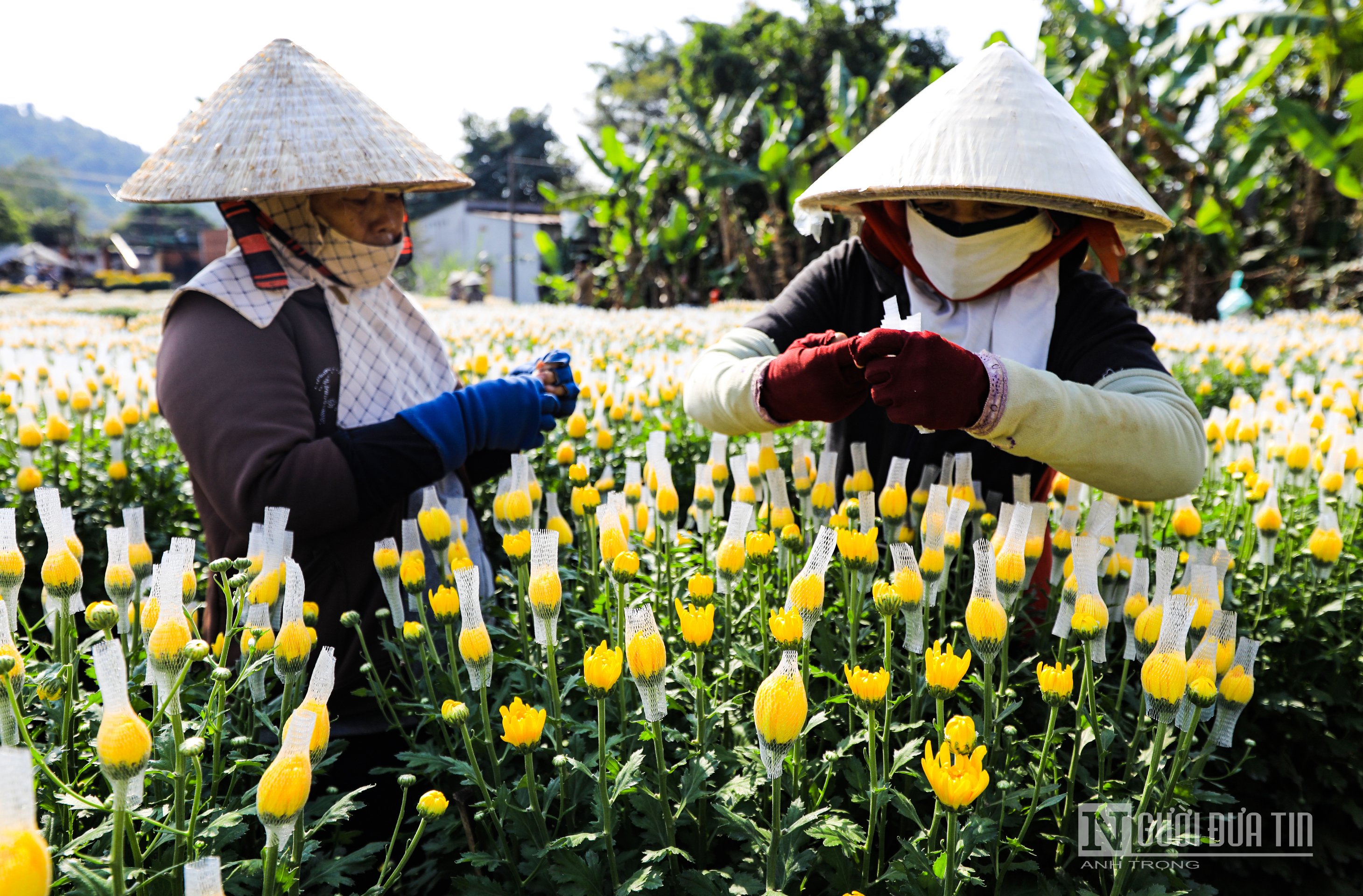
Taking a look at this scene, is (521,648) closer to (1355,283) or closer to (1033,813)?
(1033,813)

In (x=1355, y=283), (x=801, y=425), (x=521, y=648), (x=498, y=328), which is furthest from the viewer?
(x=1355, y=283)

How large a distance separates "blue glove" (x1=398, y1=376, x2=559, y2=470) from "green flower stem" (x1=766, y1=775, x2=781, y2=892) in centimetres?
112

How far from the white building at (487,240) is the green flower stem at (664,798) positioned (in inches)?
1227

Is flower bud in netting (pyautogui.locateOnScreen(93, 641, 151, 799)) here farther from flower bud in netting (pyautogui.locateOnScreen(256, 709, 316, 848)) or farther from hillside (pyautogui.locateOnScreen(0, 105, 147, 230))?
hillside (pyautogui.locateOnScreen(0, 105, 147, 230))

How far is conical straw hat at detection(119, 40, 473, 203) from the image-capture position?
5.92 ft

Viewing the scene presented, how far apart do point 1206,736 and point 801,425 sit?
1.89 metres

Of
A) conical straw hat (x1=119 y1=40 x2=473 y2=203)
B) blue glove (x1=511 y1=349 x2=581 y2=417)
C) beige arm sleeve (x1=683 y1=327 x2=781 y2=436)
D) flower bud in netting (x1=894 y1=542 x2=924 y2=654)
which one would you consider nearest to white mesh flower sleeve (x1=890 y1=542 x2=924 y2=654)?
flower bud in netting (x1=894 y1=542 x2=924 y2=654)

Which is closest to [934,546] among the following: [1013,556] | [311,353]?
[1013,556]

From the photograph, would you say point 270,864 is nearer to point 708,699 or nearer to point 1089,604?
point 708,699

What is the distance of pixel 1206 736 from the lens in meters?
1.46

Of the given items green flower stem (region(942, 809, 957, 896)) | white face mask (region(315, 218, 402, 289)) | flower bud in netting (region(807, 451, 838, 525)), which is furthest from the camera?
white face mask (region(315, 218, 402, 289))

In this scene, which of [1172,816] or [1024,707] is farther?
[1024,707]

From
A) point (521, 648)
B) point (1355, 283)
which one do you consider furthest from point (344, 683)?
point (1355, 283)

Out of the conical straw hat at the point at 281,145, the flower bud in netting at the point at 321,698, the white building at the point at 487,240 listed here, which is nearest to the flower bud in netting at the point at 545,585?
the flower bud in netting at the point at 321,698
